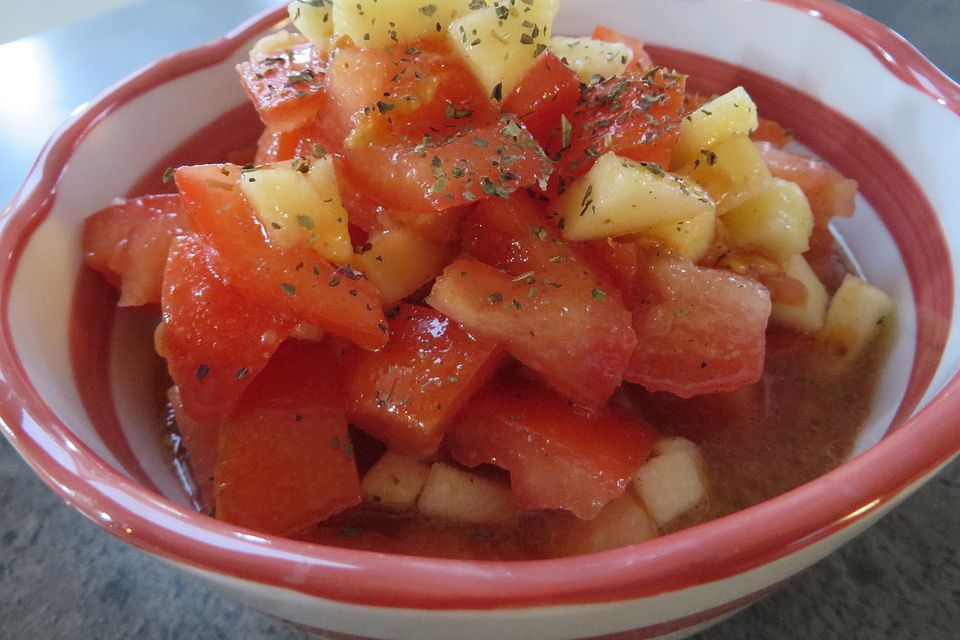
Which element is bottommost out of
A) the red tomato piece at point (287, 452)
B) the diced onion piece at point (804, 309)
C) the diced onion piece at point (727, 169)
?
the diced onion piece at point (804, 309)

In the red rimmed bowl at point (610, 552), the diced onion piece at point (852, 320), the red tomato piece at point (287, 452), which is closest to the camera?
the red rimmed bowl at point (610, 552)

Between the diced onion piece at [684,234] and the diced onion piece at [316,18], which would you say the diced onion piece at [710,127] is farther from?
the diced onion piece at [316,18]

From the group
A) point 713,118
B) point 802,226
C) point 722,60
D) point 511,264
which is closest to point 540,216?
point 511,264

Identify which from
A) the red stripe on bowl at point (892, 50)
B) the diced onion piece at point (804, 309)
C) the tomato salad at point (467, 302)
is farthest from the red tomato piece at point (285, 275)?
the red stripe on bowl at point (892, 50)

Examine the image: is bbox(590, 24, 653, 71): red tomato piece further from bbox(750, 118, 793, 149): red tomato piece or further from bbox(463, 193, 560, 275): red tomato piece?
bbox(463, 193, 560, 275): red tomato piece

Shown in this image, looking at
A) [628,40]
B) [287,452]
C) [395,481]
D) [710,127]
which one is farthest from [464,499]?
[628,40]

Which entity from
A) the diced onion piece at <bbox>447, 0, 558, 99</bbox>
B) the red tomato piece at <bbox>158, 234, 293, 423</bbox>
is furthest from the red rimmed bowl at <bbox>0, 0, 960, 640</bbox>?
the diced onion piece at <bbox>447, 0, 558, 99</bbox>
